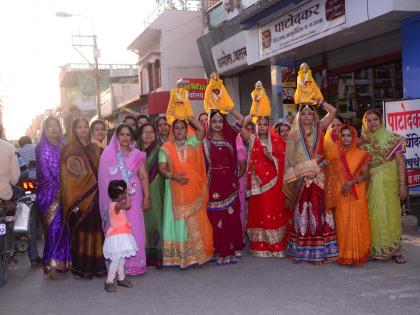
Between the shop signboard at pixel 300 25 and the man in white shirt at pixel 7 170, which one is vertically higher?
the shop signboard at pixel 300 25

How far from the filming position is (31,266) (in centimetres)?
579

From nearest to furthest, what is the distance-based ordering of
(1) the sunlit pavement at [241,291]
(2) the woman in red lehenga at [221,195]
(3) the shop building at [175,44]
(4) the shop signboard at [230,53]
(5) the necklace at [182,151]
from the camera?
(1) the sunlit pavement at [241,291]
(5) the necklace at [182,151]
(2) the woman in red lehenga at [221,195]
(4) the shop signboard at [230,53]
(3) the shop building at [175,44]

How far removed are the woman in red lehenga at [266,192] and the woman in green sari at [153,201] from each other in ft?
3.49

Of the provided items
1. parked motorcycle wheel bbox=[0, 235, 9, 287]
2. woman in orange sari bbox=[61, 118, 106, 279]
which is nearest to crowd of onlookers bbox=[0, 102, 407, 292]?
woman in orange sari bbox=[61, 118, 106, 279]

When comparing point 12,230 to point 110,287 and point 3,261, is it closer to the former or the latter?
point 3,261

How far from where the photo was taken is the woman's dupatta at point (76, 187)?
4.93 m

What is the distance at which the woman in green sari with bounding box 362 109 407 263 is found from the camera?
199 inches

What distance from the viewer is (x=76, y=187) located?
495cm

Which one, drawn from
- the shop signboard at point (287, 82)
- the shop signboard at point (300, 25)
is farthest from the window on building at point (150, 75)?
the shop signboard at point (300, 25)

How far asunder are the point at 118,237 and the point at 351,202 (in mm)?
2435

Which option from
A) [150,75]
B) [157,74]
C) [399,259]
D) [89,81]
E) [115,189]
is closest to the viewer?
[115,189]

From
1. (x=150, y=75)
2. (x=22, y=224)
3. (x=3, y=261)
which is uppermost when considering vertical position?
(x=150, y=75)

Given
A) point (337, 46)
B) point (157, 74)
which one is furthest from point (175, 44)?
point (337, 46)

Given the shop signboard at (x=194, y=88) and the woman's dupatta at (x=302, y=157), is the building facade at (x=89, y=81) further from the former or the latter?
the woman's dupatta at (x=302, y=157)
